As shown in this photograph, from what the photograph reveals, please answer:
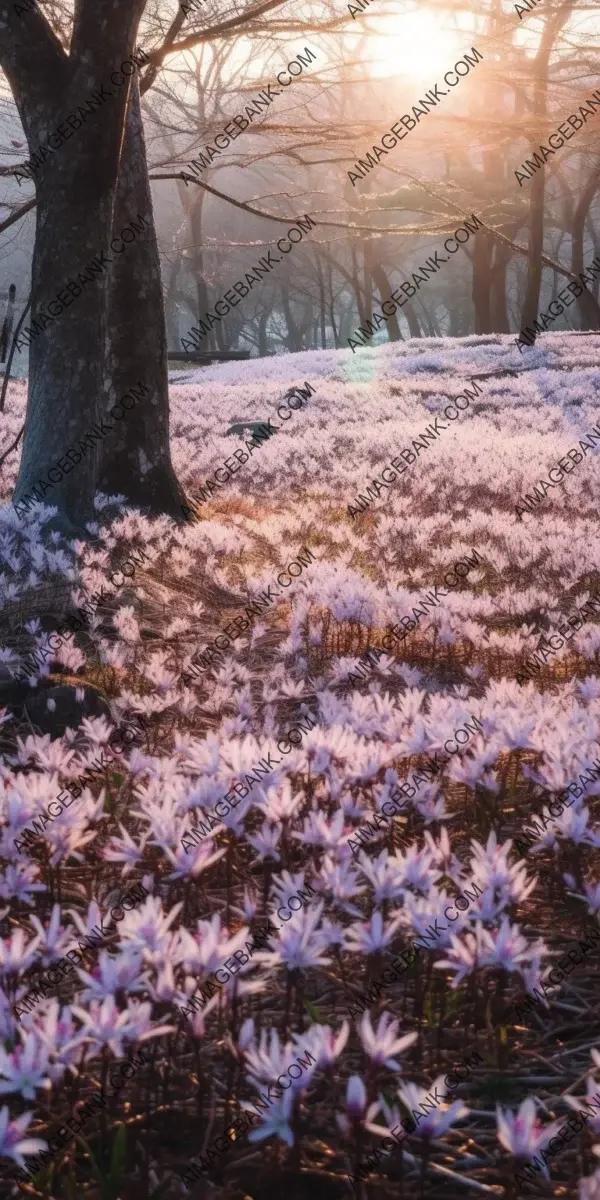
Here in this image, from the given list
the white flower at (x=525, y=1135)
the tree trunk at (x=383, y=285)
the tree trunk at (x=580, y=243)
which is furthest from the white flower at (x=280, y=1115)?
the tree trunk at (x=383, y=285)

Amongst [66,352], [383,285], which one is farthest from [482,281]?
[66,352]

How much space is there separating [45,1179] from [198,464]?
11930 millimetres

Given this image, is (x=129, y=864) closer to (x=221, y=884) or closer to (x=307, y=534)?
(x=221, y=884)

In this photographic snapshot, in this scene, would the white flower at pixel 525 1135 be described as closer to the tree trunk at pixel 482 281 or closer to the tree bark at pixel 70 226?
the tree bark at pixel 70 226

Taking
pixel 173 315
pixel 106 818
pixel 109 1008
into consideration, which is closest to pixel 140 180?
pixel 106 818

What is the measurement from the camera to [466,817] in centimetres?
349

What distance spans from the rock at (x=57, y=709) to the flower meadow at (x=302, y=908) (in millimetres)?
16

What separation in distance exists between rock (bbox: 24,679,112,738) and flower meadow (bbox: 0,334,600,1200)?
0.02 meters

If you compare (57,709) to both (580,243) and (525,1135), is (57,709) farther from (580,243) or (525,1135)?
(580,243)

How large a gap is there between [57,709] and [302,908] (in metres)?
2.65

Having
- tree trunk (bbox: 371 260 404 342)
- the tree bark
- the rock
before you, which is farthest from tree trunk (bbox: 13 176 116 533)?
tree trunk (bbox: 371 260 404 342)

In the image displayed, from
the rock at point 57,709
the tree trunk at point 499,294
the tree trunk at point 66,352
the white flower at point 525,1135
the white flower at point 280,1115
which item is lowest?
the rock at point 57,709

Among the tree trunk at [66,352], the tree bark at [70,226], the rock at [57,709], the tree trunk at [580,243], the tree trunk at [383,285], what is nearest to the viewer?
the rock at [57,709]

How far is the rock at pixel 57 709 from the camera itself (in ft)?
14.4
